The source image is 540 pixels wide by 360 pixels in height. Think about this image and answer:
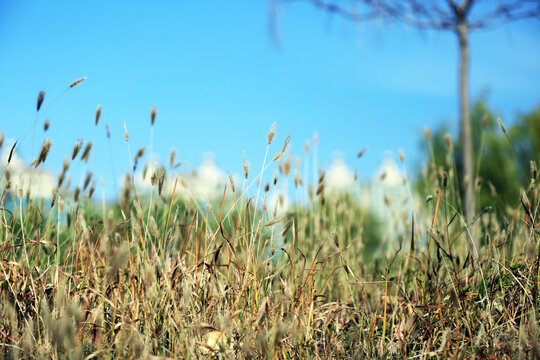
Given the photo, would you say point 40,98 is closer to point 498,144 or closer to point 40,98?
point 40,98

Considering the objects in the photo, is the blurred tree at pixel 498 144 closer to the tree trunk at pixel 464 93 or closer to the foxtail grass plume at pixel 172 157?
the tree trunk at pixel 464 93

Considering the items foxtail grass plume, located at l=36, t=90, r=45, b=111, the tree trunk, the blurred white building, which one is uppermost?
the tree trunk

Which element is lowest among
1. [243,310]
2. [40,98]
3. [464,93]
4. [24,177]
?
[243,310]

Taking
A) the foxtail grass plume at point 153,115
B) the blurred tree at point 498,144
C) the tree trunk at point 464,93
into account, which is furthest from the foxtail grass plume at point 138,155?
Answer: the blurred tree at point 498,144

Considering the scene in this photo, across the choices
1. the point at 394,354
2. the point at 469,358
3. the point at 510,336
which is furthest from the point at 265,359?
the point at 510,336

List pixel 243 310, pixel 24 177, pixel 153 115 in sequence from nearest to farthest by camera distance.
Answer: pixel 243 310 → pixel 153 115 → pixel 24 177

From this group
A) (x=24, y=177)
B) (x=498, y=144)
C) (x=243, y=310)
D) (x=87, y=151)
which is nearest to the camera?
(x=243, y=310)

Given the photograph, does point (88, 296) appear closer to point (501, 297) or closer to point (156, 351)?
point (156, 351)

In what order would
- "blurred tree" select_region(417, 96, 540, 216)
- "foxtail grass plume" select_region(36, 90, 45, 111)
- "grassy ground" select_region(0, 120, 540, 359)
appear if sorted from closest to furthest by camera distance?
"grassy ground" select_region(0, 120, 540, 359) < "foxtail grass plume" select_region(36, 90, 45, 111) < "blurred tree" select_region(417, 96, 540, 216)

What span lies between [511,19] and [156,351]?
5018mm

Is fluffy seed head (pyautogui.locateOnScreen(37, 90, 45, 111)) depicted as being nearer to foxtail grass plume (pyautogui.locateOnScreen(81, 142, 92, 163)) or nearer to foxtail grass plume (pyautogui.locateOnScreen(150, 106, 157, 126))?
foxtail grass plume (pyautogui.locateOnScreen(81, 142, 92, 163))

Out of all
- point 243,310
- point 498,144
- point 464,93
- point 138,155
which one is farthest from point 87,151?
point 498,144

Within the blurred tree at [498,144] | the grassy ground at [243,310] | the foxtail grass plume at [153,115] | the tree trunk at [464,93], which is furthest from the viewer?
the blurred tree at [498,144]

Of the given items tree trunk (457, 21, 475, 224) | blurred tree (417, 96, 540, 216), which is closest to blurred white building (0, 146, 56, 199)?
tree trunk (457, 21, 475, 224)
